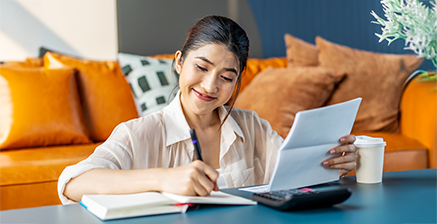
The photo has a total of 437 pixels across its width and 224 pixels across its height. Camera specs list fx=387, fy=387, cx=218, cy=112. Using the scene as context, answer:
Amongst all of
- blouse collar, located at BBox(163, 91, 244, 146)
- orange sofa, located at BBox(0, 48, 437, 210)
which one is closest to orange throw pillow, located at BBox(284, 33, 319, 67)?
orange sofa, located at BBox(0, 48, 437, 210)

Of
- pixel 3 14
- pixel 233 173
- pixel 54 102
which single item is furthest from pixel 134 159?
pixel 3 14

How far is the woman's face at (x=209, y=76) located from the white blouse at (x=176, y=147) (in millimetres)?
79

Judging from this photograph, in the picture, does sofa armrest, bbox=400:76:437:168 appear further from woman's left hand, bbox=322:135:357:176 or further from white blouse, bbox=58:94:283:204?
woman's left hand, bbox=322:135:357:176

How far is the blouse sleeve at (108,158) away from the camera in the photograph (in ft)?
2.69

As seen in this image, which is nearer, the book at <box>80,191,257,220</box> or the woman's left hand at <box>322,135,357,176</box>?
the book at <box>80,191,257,220</box>

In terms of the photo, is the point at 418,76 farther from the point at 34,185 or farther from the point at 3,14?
the point at 3,14

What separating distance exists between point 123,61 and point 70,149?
24.0 inches

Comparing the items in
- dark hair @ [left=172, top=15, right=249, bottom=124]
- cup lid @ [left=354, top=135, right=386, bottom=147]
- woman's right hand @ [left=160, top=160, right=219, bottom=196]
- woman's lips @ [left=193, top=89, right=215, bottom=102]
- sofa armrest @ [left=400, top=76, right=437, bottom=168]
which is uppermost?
dark hair @ [left=172, top=15, right=249, bottom=124]

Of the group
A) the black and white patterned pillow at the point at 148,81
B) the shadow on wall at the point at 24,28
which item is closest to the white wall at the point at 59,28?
the shadow on wall at the point at 24,28

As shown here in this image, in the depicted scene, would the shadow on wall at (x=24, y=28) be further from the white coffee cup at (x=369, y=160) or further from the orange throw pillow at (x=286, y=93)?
the white coffee cup at (x=369, y=160)

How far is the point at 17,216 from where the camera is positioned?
0.64 meters

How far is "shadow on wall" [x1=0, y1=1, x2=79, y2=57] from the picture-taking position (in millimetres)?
2688

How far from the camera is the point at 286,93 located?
83.0 inches

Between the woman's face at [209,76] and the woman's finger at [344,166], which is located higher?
the woman's face at [209,76]
